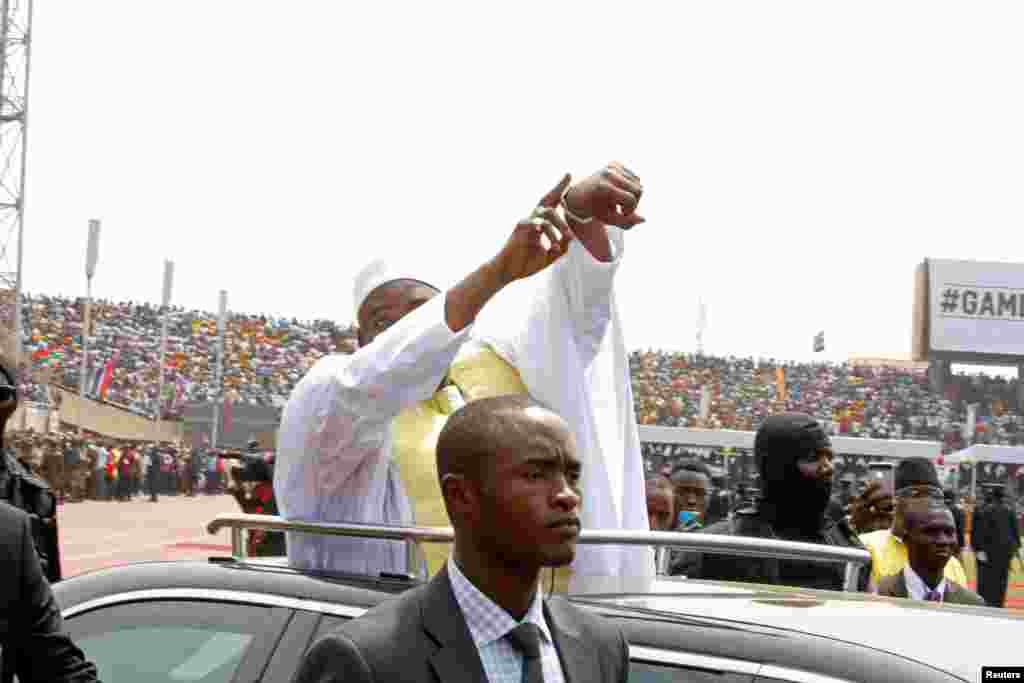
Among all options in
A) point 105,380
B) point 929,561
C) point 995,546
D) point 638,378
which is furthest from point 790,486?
point 638,378

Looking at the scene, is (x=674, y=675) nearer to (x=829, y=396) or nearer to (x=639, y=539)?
(x=639, y=539)

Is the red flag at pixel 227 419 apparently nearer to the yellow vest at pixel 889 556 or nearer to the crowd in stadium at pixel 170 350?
the crowd in stadium at pixel 170 350

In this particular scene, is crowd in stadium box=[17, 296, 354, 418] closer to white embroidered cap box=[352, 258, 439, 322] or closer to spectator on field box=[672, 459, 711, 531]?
spectator on field box=[672, 459, 711, 531]

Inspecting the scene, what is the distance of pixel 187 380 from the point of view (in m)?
56.5

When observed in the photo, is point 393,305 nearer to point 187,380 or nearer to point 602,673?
point 602,673

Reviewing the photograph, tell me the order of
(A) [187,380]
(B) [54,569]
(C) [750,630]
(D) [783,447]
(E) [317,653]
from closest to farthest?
(E) [317,653] → (C) [750,630] → (D) [783,447] → (B) [54,569] → (A) [187,380]

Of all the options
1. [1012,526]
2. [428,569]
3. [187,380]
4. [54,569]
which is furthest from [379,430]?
[187,380]

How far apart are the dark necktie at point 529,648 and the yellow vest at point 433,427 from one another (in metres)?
1.01

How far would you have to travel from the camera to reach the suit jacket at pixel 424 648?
6.41 ft

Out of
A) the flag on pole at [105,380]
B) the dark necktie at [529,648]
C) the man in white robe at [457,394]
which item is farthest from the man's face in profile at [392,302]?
A: the flag on pole at [105,380]

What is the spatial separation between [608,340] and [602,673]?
3.98ft

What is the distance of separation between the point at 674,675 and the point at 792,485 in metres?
2.30

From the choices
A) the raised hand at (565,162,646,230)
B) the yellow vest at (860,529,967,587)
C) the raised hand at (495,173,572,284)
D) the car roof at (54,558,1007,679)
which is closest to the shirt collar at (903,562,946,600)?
the yellow vest at (860,529,967,587)

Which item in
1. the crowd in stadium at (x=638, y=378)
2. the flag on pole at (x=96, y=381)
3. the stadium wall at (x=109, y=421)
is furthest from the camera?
the crowd in stadium at (x=638, y=378)
